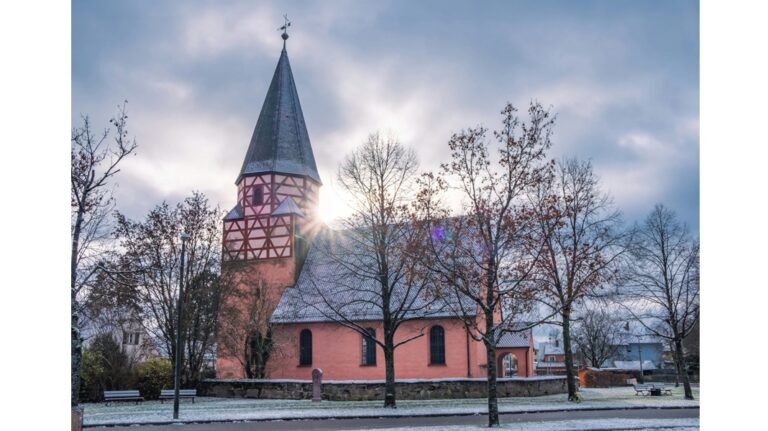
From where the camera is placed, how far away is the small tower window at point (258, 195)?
1139 inches

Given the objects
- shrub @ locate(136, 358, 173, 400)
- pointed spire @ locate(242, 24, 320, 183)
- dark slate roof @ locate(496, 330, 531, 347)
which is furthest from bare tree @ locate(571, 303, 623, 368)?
shrub @ locate(136, 358, 173, 400)

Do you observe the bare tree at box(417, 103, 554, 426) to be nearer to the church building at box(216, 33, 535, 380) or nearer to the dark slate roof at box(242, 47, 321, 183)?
the church building at box(216, 33, 535, 380)

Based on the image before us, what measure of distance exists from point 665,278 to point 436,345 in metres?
10.0

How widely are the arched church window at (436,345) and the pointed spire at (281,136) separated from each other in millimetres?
9551

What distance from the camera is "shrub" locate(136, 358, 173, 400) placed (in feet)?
66.7

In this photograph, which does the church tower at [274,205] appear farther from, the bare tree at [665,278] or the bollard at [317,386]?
the bare tree at [665,278]

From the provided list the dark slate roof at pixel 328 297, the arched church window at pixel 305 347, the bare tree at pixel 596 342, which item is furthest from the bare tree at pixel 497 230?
the bare tree at pixel 596 342

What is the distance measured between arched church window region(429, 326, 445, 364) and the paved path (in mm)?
10215

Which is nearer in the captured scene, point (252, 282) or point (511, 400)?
point (511, 400)

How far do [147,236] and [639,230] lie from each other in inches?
661

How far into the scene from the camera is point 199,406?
17422 millimetres
